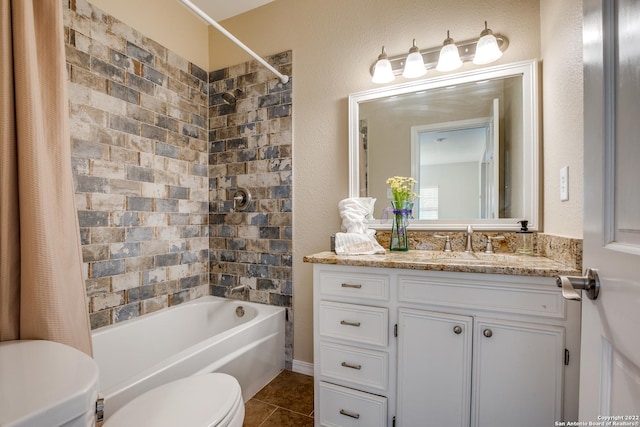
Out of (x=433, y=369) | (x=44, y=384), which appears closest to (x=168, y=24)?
(x=44, y=384)

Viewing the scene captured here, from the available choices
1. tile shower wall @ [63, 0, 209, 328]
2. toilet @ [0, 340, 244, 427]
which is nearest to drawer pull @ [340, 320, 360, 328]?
toilet @ [0, 340, 244, 427]

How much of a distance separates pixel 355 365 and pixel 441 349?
0.41m

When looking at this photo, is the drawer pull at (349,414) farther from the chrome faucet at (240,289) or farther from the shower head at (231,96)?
the shower head at (231,96)

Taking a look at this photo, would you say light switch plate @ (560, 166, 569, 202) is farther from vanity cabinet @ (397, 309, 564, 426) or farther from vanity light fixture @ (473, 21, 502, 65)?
vanity light fixture @ (473, 21, 502, 65)

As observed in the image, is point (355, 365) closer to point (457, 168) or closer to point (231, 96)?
point (457, 168)

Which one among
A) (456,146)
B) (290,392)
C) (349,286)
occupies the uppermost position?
(456,146)

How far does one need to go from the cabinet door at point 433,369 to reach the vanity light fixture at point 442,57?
135cm

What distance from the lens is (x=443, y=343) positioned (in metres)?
1.21

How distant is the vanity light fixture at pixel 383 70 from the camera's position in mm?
1746

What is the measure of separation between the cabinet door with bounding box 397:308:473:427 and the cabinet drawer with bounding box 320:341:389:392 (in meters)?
0.08

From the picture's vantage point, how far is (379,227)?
6.00 feet

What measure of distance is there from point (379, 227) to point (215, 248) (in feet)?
4.55

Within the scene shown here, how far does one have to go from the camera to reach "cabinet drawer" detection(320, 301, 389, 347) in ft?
4.33

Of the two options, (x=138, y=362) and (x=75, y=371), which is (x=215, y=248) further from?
(x=75, y=371)
